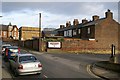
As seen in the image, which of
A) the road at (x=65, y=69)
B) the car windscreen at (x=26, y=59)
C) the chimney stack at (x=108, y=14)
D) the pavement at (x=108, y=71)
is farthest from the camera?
the chimney stack at (x=108, y=14)

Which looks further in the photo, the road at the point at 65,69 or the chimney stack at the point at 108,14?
the chimney stack at the point at 108,14

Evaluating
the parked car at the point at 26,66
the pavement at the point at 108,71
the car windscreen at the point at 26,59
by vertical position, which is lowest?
the pavement at the point at 108,71

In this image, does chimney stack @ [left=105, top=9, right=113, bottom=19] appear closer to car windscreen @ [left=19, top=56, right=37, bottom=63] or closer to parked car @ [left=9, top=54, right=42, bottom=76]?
car windscreen @ [left=19, top=56, right=37, bottom=63]

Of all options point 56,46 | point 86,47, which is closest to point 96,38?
point 86,47

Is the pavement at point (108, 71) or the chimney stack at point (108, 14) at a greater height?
the chimney stack at point (108, 14)

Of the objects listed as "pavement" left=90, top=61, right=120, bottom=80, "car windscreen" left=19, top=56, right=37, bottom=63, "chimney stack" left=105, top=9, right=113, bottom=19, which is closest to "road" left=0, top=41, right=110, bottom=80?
"pavement" left=90, top=61, right=120, bottom=80

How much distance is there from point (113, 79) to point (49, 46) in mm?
34382

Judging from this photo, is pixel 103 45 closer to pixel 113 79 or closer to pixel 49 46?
pixel 49 46

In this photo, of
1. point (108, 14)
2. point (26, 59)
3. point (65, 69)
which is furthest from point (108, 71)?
point (108, 14)

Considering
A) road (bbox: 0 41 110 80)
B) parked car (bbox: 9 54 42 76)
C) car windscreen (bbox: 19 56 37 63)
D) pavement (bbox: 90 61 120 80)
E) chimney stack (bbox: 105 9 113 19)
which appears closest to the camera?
parked car (bbox: 9 54 42 76)

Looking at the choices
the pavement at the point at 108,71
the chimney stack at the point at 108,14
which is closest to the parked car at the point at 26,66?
the pavement at the point at 108,71

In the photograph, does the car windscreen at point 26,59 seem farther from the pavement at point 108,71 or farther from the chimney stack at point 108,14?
the chimney stack at point 108,14

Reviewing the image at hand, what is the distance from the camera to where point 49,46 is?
163 ft

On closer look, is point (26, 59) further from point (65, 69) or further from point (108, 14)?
point (108, 14)
